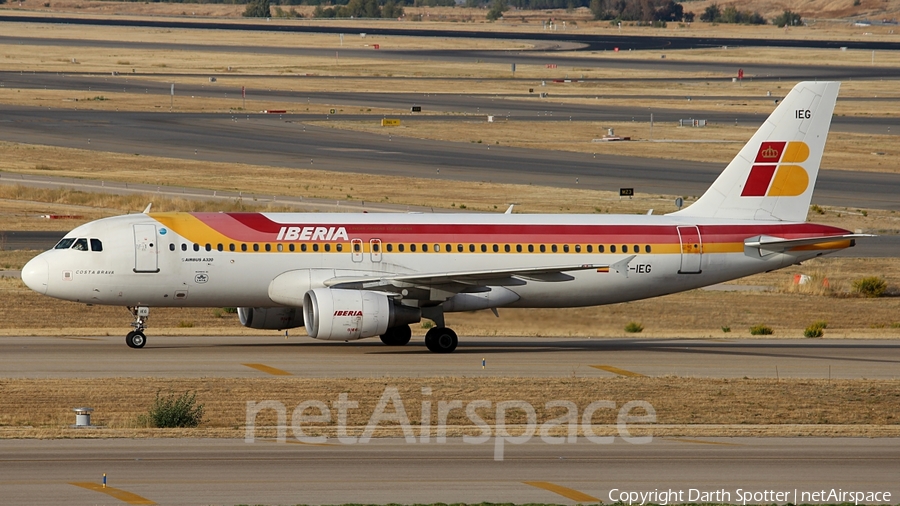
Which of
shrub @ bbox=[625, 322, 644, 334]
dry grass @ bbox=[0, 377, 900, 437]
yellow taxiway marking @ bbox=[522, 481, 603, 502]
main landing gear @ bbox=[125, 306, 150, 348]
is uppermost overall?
main landing gear @ bbox=[125, 306, 150, 348]

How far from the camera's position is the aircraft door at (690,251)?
40.9 metres

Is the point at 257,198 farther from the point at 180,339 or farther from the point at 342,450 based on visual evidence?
the point at 342,450

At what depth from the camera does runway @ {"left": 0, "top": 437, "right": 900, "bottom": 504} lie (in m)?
21.0

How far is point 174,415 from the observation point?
27188 mm

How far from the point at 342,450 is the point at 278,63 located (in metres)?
153

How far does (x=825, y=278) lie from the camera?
60.1 meters

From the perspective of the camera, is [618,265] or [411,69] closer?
[618,265]

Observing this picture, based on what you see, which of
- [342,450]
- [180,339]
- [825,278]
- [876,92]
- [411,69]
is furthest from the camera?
[411,69]

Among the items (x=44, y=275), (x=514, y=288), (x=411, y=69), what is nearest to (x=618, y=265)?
(x=514, y=288)

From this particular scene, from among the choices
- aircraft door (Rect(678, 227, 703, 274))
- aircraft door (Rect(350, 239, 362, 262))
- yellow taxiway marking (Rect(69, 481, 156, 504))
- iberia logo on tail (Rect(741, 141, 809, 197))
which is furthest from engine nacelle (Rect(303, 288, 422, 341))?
yellow taxiway marking (Rect(69, 481, 156, 504))

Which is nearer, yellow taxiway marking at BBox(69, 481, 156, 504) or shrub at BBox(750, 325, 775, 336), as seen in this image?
yellow taxiway marking at BBox(69, 481, 156, 504)

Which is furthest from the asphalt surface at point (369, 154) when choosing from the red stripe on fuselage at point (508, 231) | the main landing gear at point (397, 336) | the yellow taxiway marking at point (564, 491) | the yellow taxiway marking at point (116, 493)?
the yellow taxiway marking at point (116, 493)

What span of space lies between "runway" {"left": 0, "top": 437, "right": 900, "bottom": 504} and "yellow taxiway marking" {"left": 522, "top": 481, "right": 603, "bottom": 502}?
2 centimetres

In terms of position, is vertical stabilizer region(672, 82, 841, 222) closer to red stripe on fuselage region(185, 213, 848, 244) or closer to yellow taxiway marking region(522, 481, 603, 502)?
red stripe on fuselage region(185, 213, 848, 244)
